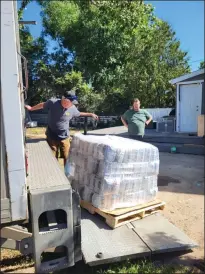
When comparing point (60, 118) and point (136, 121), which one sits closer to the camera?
point (60, 118)

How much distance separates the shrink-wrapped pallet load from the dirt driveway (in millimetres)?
729

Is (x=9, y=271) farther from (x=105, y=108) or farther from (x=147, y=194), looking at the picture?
(x=105, y=108)

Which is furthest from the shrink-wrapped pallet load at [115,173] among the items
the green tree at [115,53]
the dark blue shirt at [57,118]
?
the green tree at [115,53]

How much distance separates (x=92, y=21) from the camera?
20609mm

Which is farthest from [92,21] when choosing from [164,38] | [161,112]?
[161,112]

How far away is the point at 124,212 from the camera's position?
148 inches

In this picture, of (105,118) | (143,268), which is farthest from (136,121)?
(105,118)

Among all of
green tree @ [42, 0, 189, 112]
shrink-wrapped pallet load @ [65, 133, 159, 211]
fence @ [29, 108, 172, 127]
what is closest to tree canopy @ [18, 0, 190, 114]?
green tree @ [42, 0, 189, 112]

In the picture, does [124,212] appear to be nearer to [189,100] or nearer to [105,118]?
[189,100]

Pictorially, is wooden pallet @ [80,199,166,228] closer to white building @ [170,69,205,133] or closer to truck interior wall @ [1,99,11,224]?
truck interior wall @ [1,99,11,224]

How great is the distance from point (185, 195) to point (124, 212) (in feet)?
7.50

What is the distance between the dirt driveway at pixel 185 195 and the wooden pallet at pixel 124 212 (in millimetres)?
497

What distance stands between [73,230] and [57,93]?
21.4m

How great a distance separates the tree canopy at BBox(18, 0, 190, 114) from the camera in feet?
68.0
